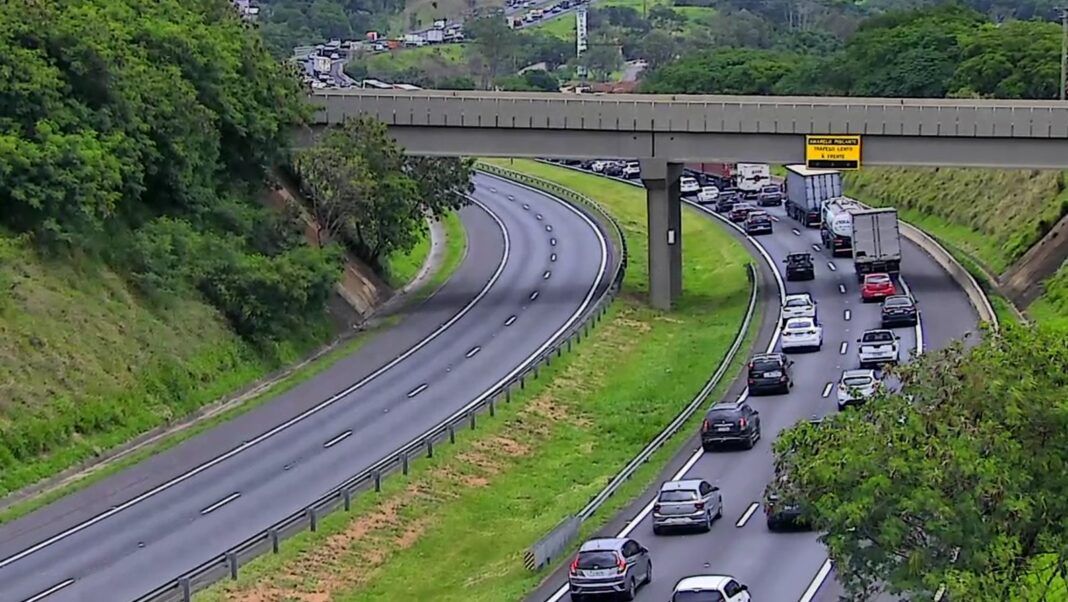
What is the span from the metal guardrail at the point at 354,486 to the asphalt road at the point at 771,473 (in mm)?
7348

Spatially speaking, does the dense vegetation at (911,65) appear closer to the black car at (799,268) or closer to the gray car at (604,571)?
the black car at (799,268)

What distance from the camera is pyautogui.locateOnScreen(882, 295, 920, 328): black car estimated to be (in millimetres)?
72562

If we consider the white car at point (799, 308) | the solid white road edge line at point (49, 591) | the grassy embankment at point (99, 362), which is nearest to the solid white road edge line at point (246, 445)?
the grassy embankment at point (99, 362)

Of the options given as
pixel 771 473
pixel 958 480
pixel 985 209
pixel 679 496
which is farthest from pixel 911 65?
pixel 958 480

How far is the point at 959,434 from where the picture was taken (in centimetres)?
2897

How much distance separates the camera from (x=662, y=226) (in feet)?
263

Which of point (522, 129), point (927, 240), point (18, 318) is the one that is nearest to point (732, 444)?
point (18, 318)

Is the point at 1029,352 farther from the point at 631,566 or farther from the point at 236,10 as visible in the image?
the point at 236,10

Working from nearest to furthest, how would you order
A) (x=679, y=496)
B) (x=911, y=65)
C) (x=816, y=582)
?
(x=816, y=582)
(x=679, y=496)
(x=911, y=65)

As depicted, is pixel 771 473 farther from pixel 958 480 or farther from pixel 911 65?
pixel 911 65

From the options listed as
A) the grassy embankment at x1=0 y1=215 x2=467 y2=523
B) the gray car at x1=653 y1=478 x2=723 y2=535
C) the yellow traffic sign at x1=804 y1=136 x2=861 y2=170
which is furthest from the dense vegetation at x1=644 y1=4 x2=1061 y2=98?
the gray car at x1=653 y1=478 x2=723 y2=535

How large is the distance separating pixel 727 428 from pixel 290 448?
45.4 ft

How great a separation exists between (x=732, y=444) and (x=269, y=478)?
1403 cm

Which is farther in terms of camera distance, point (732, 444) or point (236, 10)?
point (236, 10)
